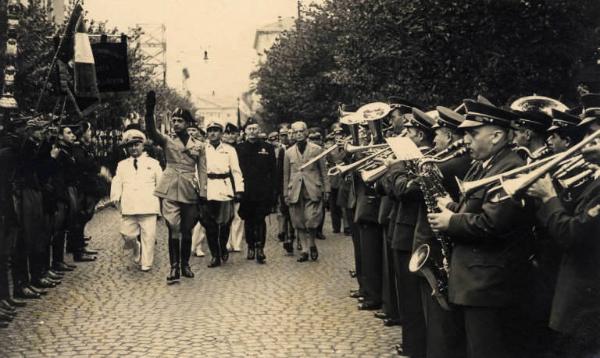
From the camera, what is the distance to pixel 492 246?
4.54 m

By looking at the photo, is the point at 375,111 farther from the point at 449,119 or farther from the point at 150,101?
the point at 150,101

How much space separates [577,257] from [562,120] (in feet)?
4.44


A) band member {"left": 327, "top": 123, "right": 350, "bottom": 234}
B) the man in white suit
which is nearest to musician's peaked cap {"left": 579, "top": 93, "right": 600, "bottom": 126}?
the man in white suit

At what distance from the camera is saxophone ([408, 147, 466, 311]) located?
5094mm

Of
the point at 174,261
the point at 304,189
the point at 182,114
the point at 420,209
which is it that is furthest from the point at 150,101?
the point at 420,209

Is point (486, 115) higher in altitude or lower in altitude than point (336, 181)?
higher

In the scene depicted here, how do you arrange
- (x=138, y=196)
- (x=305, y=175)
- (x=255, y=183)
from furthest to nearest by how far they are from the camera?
(x=255, y=183) < (x=305, y=175) < (x=138, y=196)

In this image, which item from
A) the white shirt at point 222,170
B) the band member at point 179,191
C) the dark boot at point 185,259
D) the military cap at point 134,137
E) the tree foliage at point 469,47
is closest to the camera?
the band member at point 179,191

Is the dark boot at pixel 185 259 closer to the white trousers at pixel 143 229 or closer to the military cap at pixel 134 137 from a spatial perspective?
the white trousers at pixel 143 229

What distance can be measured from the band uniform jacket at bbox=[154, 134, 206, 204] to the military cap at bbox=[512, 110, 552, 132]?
605cm

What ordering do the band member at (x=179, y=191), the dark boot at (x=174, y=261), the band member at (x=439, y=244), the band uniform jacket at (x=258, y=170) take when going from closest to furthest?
the band member at (x=439, y=244), the dark boot at (x=174, y=261), the band member at (x=179, y=191), the band uniform jacket at (x=258, y=170)

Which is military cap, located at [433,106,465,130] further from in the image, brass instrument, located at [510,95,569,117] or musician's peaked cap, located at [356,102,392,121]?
musician's peaked cap, located at [356,102,392,121]

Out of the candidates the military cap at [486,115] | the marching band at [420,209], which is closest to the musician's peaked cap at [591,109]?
the marching band at [420,209]

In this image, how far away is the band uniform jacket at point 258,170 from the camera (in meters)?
12.4
